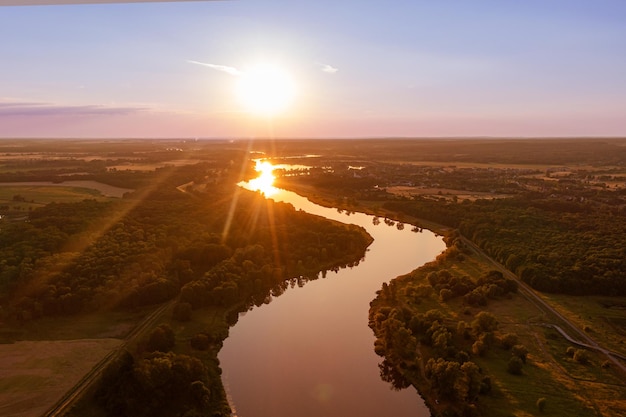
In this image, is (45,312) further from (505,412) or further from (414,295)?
(505,412)

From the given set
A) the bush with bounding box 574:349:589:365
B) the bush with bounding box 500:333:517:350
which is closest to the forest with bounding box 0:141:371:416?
the bush with bounding box 500:333:517:350

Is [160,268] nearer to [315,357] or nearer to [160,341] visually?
[160,341]

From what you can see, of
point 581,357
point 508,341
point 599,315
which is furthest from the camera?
point 599,315

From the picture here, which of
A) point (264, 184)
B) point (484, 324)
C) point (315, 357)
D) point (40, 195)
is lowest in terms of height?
point (315, 357)

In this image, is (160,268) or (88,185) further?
(88,185)

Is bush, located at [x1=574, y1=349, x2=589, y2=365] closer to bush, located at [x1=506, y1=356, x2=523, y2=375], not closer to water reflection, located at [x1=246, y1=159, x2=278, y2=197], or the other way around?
bush, located at [x1=506, y1=356, x2=523, y2=375]

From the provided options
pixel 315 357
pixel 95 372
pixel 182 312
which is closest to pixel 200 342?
pixel 182 312
